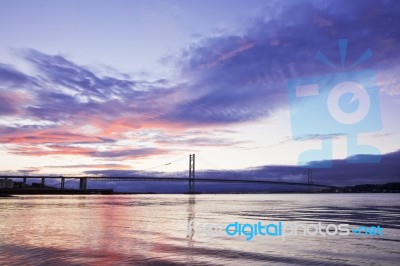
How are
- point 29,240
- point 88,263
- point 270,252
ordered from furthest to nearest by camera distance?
1. point 29,240
2. point 270,252
3. point 88,263

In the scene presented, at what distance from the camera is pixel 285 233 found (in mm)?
15633

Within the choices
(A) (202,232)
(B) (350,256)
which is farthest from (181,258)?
(A) (202,232)

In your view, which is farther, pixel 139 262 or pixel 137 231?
pixel 137 231

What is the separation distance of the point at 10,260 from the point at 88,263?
2173mm

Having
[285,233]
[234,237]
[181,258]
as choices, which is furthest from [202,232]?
[181,258]

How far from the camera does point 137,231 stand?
17281 mm

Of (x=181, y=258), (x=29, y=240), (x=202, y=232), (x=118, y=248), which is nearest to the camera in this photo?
(x=181, y=258)

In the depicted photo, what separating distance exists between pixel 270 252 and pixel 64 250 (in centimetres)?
651

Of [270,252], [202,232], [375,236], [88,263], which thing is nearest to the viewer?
[88,263]

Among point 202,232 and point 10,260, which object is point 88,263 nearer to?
point 10,260

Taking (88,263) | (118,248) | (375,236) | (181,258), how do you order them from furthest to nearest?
(375,236), (118,248), (181,258), (88,263)

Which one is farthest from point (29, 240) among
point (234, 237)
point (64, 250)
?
point (234, 237)

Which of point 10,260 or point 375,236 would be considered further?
point 375,236

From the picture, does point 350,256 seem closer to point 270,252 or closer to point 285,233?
point 270,252
